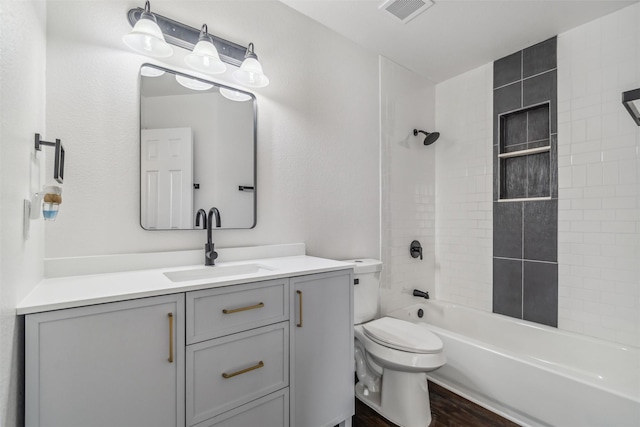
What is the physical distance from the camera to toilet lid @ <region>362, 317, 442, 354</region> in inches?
65.8

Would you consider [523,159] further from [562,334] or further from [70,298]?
[70,298]

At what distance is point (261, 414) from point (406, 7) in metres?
2.36

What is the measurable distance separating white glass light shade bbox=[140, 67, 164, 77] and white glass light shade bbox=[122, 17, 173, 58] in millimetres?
65

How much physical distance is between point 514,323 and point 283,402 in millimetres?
1910

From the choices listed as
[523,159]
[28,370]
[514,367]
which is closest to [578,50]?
[523,159]

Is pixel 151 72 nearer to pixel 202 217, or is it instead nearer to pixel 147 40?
pixel 147 40

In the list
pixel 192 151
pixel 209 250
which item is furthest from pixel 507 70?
pixel 209 250

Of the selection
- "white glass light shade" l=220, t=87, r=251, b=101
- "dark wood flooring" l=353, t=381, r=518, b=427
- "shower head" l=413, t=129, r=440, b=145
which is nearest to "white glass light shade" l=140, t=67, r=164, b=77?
"white glass light shade" l=220, t=87, r=251, b=101

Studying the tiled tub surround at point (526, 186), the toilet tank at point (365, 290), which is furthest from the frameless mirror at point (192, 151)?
the tiled tub surround at point (526, 186)

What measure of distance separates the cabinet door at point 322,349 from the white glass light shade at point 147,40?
48.8 inches

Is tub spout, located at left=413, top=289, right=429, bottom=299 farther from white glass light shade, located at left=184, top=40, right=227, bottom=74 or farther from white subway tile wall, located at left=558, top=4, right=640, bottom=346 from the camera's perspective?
white glass light shade, located at left=184, top=40, right=227, bottom=74

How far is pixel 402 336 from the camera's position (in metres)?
1.81

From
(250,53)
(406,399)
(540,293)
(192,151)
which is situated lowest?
(406,399)

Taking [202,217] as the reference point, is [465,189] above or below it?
above
